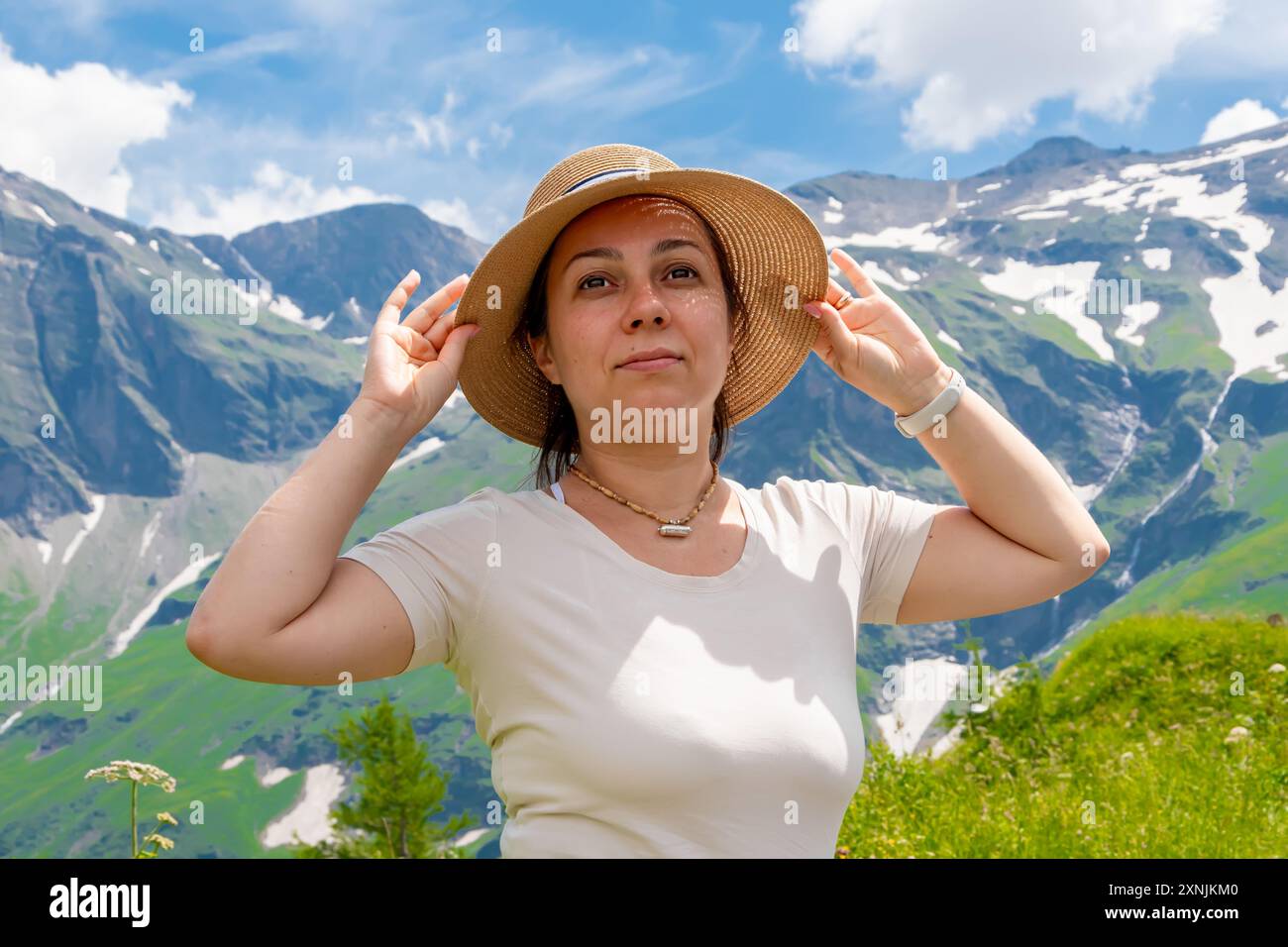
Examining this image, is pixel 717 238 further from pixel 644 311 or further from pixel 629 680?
pixel 629 680

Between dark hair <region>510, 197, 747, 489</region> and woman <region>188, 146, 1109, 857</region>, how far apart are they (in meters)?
0.01

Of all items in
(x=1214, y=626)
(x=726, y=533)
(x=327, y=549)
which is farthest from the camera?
(x=1214, y=626)

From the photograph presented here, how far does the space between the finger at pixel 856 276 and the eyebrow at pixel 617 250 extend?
20.8 inches

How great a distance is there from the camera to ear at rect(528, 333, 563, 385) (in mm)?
3638

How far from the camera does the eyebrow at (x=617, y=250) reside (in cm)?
334

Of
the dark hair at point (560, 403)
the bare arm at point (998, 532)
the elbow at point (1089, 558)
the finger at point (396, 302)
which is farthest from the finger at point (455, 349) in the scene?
the elbow at point (1089, 558)

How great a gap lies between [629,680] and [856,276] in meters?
1.80

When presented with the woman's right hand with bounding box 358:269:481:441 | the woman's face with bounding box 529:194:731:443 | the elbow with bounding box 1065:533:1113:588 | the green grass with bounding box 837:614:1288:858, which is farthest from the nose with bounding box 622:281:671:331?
the green grass with bounding box 837:614:1288:858

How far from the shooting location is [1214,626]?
11617 mm
